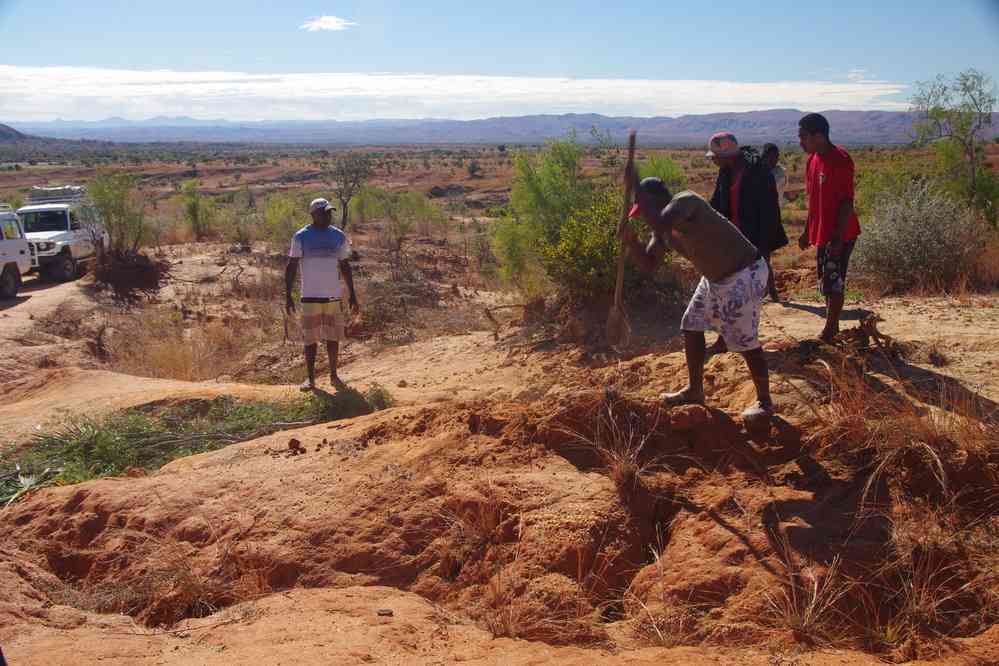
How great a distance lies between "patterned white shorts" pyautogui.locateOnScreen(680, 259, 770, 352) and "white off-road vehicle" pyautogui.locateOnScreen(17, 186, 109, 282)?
17023 millimetres

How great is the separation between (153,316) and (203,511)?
10982 millimetres

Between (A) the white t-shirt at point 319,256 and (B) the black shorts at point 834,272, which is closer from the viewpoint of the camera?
(B) the black shorts at point 834,272

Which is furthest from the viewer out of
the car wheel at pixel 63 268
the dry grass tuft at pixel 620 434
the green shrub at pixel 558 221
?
the car wheel at pixel 63 268

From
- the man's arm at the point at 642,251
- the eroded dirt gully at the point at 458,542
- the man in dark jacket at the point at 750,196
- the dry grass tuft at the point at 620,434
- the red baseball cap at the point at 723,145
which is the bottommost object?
the eroded dirt gully at the point at 458,542

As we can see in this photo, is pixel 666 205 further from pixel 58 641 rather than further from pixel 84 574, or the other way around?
pixel 84 574

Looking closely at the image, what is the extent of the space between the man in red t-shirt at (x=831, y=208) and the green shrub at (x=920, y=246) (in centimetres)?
348

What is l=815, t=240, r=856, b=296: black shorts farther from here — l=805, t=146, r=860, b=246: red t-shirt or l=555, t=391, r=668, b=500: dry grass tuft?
l=555, t=391, r=668, b=500: dry grass tuft

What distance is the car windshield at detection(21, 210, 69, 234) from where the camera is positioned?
60.6ft

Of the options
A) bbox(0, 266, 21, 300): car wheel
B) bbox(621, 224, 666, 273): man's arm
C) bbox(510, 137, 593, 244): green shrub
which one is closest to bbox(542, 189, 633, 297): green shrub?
bbox(510, 137, 593, 244): green shrub

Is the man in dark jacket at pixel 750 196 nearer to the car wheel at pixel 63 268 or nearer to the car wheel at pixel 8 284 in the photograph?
the car wheel at pixel 8 284

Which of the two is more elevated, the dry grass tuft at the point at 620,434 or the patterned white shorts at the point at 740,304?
the patterned white shorts at the point at 740,304

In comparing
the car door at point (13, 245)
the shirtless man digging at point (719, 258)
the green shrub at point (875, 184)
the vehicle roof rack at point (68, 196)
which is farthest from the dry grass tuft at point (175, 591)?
the vehicle roof rack at point (68, 196)

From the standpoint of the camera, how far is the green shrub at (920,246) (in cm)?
862

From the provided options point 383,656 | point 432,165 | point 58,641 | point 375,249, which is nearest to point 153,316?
point 375,249
